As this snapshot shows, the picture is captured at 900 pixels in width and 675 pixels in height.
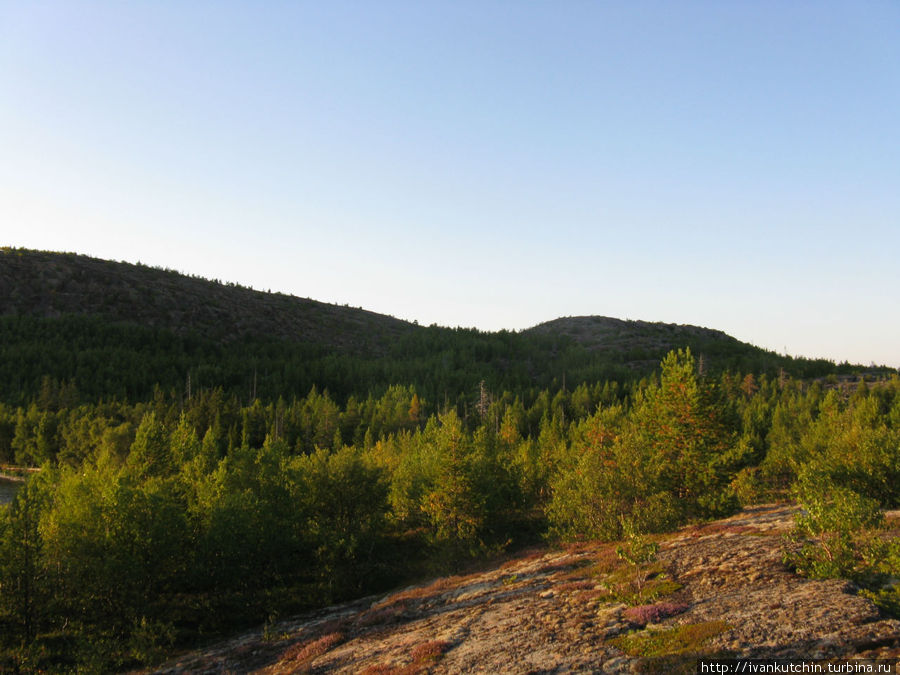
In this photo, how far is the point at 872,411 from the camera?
254 feet

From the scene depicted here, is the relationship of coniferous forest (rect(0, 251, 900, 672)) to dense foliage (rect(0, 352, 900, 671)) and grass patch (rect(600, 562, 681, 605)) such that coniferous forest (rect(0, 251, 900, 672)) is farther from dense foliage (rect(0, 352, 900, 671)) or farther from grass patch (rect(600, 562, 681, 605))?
grass patch (rect(600, 562, 681, 605))

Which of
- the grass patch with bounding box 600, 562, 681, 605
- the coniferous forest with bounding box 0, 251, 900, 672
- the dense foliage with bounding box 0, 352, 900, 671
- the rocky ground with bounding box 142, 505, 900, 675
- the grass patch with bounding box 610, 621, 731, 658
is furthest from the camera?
the dense foliage with bounding box 0, 352, 900, 671

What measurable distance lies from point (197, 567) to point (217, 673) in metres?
12.2

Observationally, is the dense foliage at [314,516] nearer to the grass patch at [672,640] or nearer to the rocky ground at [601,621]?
the rocky ground at [601,621]

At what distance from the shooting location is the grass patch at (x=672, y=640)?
15.0 metres

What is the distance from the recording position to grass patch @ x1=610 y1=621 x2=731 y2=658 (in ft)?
49.3

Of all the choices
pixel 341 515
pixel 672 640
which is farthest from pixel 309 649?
pixel 341 515

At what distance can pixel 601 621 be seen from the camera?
64.6 feet

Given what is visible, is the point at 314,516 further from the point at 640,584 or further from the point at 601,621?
the point at 601,621

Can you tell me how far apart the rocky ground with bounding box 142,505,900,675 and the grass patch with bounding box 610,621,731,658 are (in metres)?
0.06

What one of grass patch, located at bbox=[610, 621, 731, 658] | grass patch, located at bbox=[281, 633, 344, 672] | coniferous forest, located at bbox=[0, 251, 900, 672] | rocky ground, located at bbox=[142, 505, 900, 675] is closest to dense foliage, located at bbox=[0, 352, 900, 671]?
coniferous forest, located at bbox=[0, 251, 900, 672]

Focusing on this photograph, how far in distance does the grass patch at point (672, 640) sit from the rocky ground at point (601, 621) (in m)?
0.06

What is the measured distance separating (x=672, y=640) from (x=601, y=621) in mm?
4255

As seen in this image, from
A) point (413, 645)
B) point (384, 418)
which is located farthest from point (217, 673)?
point (384, 418)
